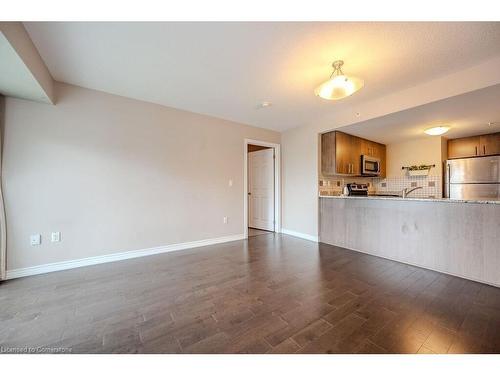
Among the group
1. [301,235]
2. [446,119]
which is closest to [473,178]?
[446,119]

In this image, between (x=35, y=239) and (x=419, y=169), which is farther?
(x=419, y=169)

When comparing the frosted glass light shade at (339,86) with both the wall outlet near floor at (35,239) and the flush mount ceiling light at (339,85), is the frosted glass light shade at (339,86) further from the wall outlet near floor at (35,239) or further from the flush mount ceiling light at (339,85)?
the wall outlet near floor at (35,239)

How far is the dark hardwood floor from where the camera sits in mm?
1350

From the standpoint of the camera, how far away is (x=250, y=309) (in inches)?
68.7

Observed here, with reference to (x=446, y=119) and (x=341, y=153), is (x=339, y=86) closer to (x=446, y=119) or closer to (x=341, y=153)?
(x=341, y=153)

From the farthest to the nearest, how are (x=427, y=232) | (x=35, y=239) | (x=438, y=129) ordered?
(x=438, y=129) → (x=427, y=232) → (x=35, y=239)

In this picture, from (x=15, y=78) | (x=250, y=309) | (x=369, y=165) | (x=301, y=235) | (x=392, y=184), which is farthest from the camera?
(x=392, y=184)

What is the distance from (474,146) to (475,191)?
94 cm

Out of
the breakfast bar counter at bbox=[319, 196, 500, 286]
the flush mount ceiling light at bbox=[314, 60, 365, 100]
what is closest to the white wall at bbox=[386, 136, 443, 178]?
the breakfast bar counter at bbox=[319, 196, 500, 286]

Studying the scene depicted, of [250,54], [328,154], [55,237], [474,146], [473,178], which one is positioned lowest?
[55,237]

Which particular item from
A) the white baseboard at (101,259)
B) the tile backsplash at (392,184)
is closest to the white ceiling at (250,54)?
the tile backsplash at (392,184)

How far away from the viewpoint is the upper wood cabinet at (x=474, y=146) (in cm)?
390

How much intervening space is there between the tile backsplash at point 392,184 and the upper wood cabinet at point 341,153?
0.32 metres
